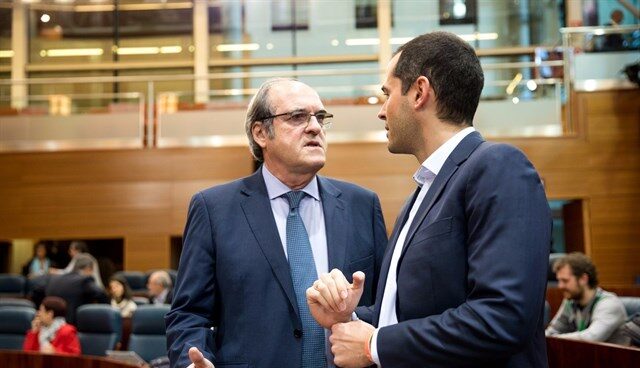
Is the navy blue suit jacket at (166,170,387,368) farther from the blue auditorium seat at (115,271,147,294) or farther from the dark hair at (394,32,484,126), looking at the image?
the blue auditorium seat at (115,271,147,294)

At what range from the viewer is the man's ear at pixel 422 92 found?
1.85 m

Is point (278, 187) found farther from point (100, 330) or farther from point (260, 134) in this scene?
point (100, 330)

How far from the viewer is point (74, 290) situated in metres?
8.18

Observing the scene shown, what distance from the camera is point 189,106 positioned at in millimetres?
12727

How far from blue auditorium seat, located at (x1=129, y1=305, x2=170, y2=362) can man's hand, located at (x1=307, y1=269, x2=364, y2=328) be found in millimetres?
4654

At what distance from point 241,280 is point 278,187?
14.2 inches

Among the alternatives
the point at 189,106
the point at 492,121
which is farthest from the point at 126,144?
the point at 492,121

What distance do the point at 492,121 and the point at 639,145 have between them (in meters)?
2.12

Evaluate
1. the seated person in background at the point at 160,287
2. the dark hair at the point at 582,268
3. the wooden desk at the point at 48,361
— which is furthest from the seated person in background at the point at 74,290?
the dark hair at the point at 582,268

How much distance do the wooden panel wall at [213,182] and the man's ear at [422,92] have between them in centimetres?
1002

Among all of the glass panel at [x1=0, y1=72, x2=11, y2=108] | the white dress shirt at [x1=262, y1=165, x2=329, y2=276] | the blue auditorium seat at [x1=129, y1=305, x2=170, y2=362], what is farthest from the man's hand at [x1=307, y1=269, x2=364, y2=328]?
the glass panel at [x1=0, y1=72, x2=11, y2=108]

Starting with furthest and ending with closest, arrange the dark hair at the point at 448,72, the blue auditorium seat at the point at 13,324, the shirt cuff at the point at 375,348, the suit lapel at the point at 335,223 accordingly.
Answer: the blue auditorium seat at the point at 13,324 < the suit lapel at the point at 335,223 < the dark hair at the point at 448,72 < the shirt cuff at the point at 375,348

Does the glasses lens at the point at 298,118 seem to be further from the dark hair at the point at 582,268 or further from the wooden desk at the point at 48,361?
the dark hair at the point at 582,268

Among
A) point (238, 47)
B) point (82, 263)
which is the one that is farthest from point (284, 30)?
point (82, 263)
